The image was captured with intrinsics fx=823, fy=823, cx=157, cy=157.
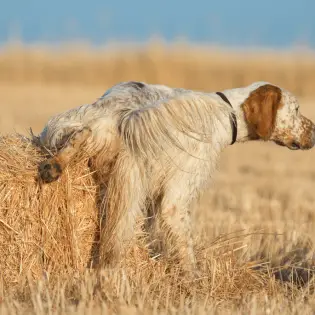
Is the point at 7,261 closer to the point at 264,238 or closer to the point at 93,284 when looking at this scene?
the point at 93,284

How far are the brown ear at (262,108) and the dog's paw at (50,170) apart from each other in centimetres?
136

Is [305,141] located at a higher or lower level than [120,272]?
higher

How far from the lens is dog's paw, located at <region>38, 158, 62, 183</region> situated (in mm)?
4883

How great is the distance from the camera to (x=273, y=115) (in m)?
5.57

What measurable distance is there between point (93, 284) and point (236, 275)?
1109 mm

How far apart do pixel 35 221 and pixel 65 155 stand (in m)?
0.48

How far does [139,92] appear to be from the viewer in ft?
17.4

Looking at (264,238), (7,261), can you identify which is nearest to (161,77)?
(264,238)

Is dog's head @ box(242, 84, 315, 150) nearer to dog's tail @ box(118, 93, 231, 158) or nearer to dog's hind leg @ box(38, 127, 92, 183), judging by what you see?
dog's tail @ box(118, 93, 231, 158)

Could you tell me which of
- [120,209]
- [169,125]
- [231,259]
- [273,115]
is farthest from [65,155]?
[273,115]

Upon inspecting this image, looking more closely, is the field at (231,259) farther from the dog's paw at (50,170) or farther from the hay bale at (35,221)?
the dog's paw at (50,170)

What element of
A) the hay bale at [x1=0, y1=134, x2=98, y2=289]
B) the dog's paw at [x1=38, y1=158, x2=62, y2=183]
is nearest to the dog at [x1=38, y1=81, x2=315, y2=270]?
the dog's paw at [x1=38, y1=158, x2=62, y2=183]

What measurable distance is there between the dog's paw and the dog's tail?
435 millimetres

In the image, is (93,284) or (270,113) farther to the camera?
(270,113)
